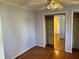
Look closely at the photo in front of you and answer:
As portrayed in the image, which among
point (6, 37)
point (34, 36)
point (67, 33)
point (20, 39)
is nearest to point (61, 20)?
point (67, 33)

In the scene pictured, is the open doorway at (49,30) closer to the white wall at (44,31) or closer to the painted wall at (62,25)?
the white wall at (44,31)

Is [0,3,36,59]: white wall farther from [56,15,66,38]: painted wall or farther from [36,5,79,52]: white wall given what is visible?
[56,15,66,38]: painted wall

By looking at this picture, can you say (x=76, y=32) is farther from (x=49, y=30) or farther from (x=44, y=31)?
(x=44, y=31)

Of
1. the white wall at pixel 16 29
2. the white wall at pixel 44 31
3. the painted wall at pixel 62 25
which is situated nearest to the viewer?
the white wall at pixel 16 29

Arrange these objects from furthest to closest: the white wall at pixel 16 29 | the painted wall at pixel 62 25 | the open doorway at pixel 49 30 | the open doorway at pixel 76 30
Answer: the open doorway at pixel 49 30, the open doorway at pixel 76 30, the painted wall at pixel 62 25, the white wall at pixel 16 29

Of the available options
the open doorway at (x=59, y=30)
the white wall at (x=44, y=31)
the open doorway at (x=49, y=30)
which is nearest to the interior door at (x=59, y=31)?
the open doorway at (x=59, y=30)

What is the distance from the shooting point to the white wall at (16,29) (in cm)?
306

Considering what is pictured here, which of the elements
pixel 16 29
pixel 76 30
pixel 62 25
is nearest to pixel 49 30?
pixel 62 25

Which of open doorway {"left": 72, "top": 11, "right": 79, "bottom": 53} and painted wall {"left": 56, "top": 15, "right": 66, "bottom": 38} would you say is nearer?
painted wall {"left": 56, "top": 15, "right": 66, "bottom": 38}

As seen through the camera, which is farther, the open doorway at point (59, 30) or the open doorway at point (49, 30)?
the open doorway at point (49, 30)

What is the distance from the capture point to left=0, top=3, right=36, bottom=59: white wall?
10.0ft

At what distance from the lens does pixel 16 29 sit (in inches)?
142

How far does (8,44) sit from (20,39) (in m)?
0.80

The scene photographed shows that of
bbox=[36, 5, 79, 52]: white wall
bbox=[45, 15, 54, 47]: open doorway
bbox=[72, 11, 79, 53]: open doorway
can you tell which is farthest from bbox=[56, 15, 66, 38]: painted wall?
bbox=[45, 15, 54, 47]: open doorway
